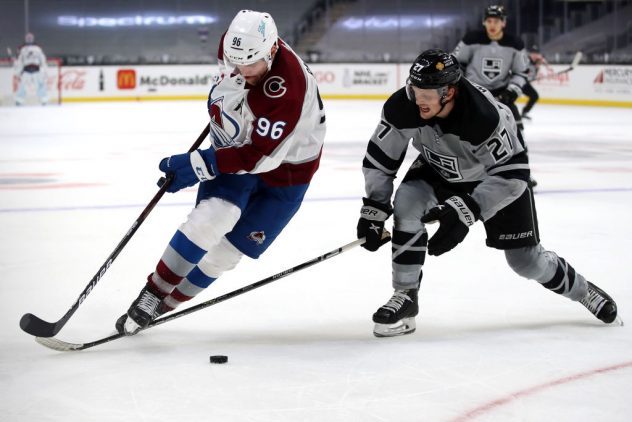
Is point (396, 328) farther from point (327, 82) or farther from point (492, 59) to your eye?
point (327, 82)

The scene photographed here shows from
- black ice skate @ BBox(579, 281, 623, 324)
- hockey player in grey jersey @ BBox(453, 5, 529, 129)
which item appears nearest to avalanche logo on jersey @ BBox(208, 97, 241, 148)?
black ice skate @ BBox(579, 281, 623, 324)

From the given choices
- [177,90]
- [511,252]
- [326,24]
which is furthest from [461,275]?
[326,24]

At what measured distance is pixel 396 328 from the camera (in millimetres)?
3023

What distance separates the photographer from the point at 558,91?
16500 mm

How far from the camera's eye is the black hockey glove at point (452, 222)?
2801 mm

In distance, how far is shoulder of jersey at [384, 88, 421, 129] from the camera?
9.53 feet

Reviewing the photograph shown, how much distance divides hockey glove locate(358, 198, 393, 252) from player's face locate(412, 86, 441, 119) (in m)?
0.34

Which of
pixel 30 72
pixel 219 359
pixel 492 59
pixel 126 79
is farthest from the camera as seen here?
pixel 126 79

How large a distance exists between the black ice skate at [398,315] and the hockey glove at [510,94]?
3.62 m

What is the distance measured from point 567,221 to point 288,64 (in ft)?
9.08

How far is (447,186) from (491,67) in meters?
3.75

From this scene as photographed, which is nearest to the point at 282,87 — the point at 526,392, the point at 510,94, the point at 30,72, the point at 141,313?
the point at 141,313

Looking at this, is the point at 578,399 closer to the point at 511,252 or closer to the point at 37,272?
the point at 511,252

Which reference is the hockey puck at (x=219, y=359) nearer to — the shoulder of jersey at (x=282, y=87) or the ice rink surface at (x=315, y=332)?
the ice rink surface at (x=315, y=332)
